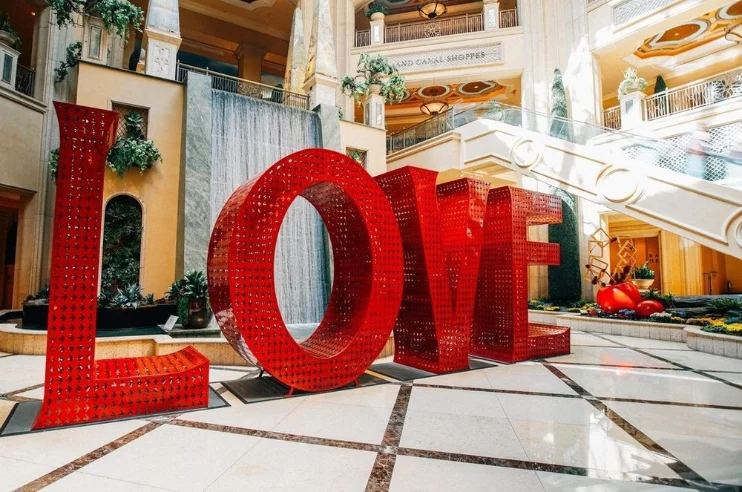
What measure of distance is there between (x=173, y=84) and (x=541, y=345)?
8.28 meters

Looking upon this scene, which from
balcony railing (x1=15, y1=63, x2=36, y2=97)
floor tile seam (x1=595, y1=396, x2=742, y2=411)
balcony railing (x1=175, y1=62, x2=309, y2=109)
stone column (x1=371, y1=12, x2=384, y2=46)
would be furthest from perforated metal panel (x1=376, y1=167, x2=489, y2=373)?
stone column (x1=371, y1=12, x2=384, y2=46)

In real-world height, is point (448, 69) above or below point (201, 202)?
above

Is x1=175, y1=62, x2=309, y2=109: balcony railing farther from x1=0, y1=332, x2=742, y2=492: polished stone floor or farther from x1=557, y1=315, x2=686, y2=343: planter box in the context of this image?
x1=557, y1=315, x2=686, y2=343: planter box

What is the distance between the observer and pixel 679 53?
14.3 m

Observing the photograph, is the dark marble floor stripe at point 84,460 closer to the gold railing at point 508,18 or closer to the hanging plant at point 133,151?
the hanging plant at point 133,151

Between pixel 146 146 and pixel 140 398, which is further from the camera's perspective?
pixel 146 146

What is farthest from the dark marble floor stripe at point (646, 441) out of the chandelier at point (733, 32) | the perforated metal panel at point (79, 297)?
the chandelier at point (733, 32)

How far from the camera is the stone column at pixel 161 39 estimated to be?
8.95m

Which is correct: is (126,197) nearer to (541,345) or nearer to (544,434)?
(541,345)

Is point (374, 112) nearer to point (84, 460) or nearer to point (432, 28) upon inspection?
point (432, 28)

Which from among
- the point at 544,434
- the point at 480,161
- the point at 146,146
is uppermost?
the point at 480,161

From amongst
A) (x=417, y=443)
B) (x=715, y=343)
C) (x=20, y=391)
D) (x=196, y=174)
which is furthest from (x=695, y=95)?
(x=20, y=391)

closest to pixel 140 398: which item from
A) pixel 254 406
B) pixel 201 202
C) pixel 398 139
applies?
pixel 254 406

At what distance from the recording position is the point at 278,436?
2.65m
